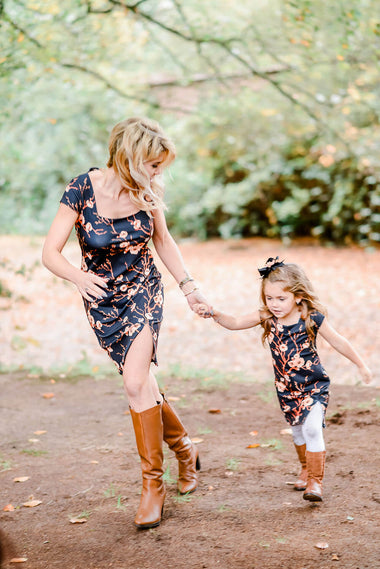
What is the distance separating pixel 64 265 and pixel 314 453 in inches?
60.5

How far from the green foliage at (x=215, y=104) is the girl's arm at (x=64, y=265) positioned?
4.29 metres

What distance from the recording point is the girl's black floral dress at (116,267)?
3273 millimetres

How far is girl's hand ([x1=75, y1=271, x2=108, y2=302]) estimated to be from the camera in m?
3.18

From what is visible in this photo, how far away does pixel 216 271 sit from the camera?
45.5 feet

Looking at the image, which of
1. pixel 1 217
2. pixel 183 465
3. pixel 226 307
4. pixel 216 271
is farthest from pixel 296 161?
pixel 183 465

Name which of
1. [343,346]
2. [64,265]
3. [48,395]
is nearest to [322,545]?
[343,346]

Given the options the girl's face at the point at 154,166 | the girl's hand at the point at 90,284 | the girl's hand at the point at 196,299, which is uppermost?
the girl's face at the point at 154,166

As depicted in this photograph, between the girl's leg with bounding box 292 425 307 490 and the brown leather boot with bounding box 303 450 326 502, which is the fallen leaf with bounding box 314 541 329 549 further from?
the girl's leg with bounding box 292 425 307 490

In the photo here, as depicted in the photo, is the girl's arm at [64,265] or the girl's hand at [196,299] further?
the girl's hand at [196,299]

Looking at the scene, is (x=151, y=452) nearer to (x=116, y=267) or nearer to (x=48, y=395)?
(x=116, y=267)

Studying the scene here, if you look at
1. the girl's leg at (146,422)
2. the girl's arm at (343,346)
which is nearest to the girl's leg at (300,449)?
the girl's arm at (343,346)

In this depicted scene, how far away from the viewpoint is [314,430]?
3.35m

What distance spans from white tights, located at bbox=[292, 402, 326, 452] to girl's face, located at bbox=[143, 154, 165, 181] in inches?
55.8

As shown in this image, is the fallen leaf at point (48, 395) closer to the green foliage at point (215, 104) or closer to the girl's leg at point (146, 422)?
the girl's leg at point (146, 422)
